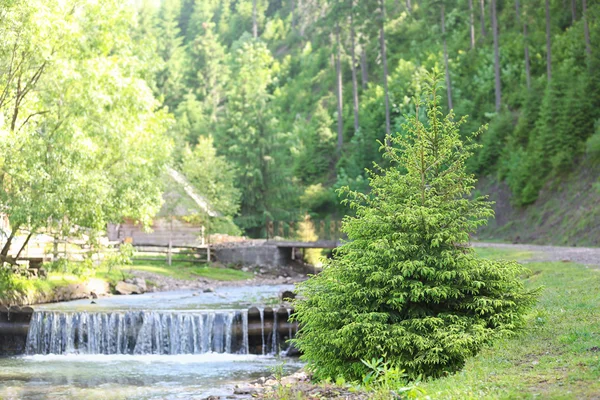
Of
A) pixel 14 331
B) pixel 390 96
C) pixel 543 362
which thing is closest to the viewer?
pixel 543 362

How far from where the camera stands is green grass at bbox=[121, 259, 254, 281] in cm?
3866

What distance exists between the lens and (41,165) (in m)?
20.9

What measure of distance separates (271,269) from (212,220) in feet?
18.7

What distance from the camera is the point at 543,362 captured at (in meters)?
9.28

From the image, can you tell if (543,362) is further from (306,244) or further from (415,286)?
(306,244)

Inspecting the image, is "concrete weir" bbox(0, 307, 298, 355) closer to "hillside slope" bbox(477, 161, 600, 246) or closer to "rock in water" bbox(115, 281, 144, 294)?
"rock in water" bbox(115, 281, 144, 294)

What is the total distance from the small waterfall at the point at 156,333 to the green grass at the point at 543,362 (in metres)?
10.0

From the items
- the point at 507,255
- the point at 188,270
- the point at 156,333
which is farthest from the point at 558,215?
the point at 156,333

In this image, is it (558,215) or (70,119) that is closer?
(70,119)

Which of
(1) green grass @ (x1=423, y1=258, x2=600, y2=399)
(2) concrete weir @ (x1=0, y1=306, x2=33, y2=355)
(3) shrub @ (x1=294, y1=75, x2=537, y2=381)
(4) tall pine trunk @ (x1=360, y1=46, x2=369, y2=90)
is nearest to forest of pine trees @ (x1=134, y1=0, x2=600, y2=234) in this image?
(4) tall pine trunk @ (x1=360, y1=46, x2=369, y2=90)

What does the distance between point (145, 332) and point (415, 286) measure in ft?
43.2

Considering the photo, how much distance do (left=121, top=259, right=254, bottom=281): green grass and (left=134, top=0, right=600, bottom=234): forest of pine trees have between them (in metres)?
7.26

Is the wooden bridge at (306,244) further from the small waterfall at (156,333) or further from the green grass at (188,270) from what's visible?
the small waterfall at (156,333)

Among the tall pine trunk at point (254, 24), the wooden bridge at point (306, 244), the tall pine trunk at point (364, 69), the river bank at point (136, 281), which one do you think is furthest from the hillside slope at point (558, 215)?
the tall pine trunk at point (254, 24)
